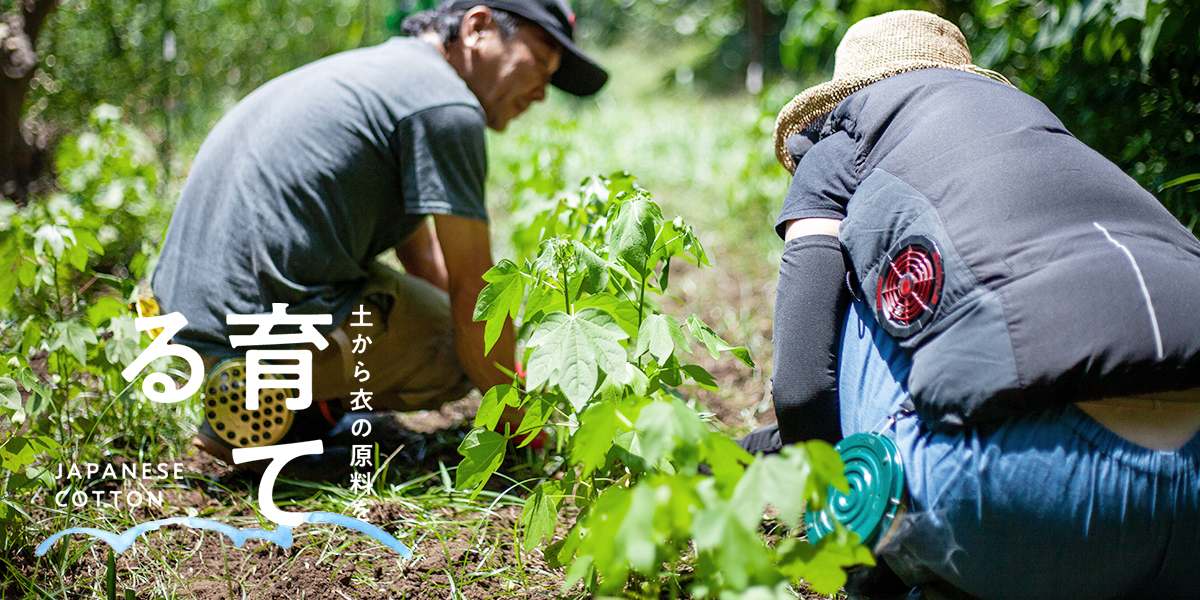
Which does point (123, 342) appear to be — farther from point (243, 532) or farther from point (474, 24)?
point (474, 24)

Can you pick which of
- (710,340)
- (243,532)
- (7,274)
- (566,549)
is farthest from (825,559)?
(7,274)

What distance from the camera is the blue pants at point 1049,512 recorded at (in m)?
0.91

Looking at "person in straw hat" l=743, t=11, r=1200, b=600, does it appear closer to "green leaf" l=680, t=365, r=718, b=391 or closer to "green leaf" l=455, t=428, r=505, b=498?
"green leaf" l=680, t=365, r=718, b=391

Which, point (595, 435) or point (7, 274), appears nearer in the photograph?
point (595, 435)

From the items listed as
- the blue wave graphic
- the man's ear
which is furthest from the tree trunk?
the blue wave graphic

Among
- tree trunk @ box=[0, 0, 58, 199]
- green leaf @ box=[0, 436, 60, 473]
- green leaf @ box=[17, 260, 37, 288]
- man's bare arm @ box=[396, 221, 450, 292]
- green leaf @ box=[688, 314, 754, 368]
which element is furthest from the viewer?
tree trunk @ box=[0, 0, 58, 199]

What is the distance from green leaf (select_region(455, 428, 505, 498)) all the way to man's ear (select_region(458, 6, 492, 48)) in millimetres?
1016

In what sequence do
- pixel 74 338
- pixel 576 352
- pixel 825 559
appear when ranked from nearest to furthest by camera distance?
1. pixel 825 559
2. pixel 576 352
3. pixel 74 338

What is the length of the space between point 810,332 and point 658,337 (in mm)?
235

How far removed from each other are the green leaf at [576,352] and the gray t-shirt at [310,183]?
2.28 ft

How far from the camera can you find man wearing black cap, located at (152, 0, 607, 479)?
172 centimetres

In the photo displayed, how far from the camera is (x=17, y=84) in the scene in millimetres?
2779

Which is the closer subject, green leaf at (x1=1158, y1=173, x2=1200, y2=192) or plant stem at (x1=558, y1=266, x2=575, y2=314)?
plant stem at (x1=558, y1=266, x2=575, y2=314)

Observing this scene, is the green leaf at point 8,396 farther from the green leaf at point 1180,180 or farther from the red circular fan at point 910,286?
the green leaf at point 1180,180
